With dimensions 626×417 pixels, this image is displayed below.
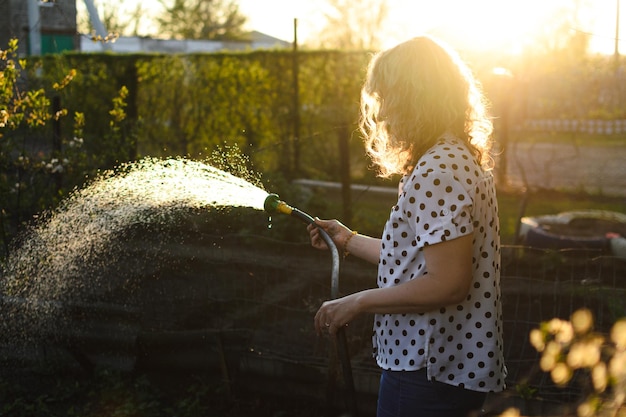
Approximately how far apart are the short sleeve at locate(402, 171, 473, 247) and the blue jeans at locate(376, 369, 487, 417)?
1.47 ft

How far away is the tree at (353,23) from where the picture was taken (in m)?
29.2

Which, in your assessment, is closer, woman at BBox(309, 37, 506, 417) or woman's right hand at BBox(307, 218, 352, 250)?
woman at BBox(309, 37, 506, 417)

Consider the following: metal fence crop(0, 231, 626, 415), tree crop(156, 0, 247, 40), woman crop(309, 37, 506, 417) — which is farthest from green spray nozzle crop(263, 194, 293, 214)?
tree crop(156, 0, 247, 40)

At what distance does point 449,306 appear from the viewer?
2.43 m

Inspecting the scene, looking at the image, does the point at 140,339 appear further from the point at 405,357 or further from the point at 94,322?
the point at 405,357

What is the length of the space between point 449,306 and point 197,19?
45939 mm

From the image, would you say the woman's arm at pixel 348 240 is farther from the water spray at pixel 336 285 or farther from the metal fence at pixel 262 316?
the metal fence at pixel 262 316

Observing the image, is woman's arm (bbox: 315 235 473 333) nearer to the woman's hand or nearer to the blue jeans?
the woman's hand

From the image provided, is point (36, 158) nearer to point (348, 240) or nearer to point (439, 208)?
point (348, 240)

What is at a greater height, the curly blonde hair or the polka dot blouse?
the curly blonde hair

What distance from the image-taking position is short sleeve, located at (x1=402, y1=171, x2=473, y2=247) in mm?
2285

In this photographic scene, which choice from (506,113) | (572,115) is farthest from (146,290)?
(572,115)

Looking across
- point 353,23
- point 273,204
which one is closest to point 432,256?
point 273,204

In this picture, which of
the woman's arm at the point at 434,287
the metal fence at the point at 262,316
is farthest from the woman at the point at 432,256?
the metal fence at the point at 262,316
